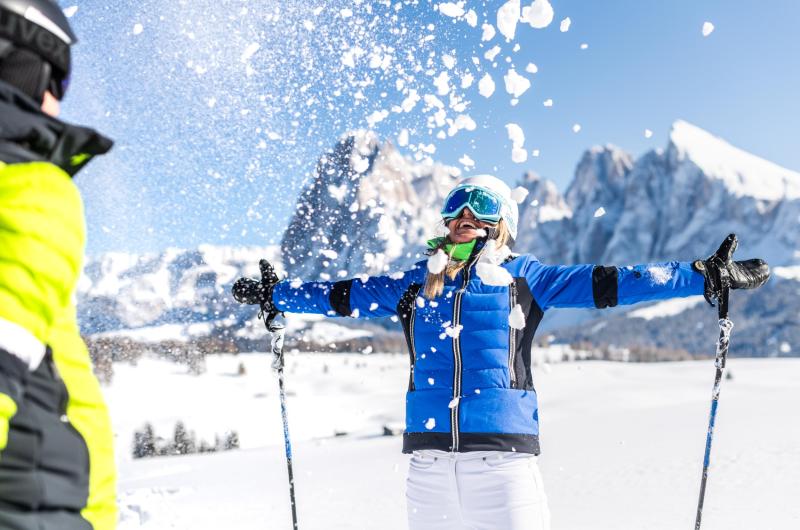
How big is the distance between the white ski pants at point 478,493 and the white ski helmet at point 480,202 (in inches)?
50.0

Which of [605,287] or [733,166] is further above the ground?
[733,166]

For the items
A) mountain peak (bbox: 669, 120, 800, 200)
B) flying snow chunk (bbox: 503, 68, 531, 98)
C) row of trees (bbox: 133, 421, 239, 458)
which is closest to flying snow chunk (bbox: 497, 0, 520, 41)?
flying snow chunk (bbox: 503, 68, 531, 98)

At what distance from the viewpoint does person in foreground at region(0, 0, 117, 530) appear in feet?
3.75

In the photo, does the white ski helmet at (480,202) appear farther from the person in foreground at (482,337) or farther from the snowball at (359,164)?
the snowball at (359,164)

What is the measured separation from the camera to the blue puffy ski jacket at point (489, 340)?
10.6ft

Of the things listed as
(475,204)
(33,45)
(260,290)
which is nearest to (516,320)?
(475,204)

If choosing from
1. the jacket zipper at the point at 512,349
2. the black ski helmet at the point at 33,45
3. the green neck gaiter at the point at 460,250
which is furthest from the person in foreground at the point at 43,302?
the green neck gaiter at the point at 460,250

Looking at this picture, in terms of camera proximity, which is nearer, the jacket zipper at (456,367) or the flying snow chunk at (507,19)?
the jacket zipper at (456,367)

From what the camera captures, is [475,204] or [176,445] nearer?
[475,204]

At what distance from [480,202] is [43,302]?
2806 millimetres

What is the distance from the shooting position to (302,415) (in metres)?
26.8

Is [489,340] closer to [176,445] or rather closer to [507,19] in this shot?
[507,19]

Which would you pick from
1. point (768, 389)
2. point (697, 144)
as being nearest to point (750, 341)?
point (697, 144)

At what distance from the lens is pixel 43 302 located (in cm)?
118
